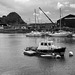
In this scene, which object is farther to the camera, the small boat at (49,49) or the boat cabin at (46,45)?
the boat cabin at (46,45)

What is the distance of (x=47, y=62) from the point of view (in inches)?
1384

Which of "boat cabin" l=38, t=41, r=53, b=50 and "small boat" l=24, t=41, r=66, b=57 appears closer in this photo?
"small boat" l=24, t=41, r=66, b=57

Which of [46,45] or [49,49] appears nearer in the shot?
[49,49]

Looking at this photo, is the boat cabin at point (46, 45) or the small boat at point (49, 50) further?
the boat cabin at point (46, 45)

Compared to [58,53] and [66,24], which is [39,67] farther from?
[66,24]

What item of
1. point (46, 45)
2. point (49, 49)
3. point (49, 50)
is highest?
point (46, 45)

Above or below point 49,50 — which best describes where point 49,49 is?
above

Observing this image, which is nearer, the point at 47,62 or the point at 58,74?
the point at 58,74

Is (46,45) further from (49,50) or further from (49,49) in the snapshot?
(49,50)

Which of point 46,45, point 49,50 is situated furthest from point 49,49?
point 46,45

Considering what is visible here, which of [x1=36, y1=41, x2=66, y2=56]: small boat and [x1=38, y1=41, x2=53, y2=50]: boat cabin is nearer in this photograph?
[x1=36, y1=41, x2=66, y2=56]: small boat

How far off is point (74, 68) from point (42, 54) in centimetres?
1133

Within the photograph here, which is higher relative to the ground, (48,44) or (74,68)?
(48,44)

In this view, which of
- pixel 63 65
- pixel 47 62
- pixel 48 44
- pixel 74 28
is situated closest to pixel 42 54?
pixel 48 44
